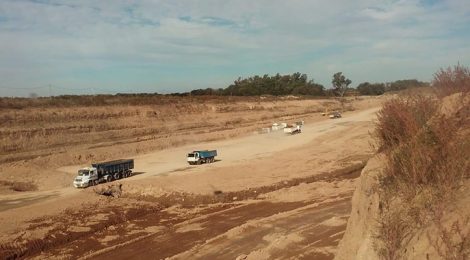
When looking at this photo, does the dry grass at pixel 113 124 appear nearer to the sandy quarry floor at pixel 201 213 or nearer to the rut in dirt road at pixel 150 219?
the sandy quarry floor at pixel 201 213

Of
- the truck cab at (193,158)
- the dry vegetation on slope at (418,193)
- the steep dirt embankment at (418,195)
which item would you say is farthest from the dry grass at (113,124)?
the steep dirt embankment at (418,195)

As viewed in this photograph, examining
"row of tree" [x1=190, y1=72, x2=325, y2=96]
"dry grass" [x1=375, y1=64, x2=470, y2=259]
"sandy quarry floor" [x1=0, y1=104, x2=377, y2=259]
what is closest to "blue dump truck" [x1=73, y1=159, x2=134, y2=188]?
"sandy quarry floor" [x1=0, y1=104, x2=377, y2=259]

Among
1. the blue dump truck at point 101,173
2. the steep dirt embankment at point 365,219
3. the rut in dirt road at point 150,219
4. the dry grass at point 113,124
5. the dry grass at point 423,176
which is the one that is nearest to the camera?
the dry grass at point 423,176

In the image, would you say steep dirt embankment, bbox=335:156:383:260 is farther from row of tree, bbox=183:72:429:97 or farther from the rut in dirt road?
row of tree, bbox=183:72:429:97

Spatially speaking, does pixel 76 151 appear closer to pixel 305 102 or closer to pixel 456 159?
pixel 456 159

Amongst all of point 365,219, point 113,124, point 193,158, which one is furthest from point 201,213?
point 113,124

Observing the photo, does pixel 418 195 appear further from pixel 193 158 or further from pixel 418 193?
pixel 193 158

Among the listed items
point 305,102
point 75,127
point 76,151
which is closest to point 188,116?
point 75,127
